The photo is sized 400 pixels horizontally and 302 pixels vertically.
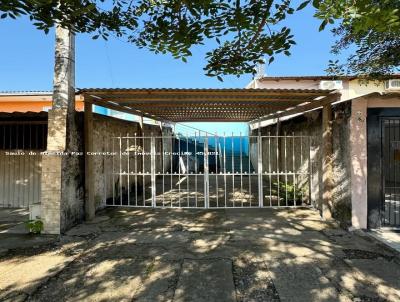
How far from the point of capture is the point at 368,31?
5.03 meters

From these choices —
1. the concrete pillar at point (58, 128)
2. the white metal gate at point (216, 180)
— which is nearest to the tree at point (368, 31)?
the white metal gate at point (216, 180)

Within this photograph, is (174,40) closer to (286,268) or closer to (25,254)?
(286,268)

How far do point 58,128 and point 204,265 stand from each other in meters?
3.75

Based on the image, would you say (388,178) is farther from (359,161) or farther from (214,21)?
(214,21)

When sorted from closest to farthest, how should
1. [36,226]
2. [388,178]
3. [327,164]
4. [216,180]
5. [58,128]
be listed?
1. [36,226]
2. [58,128]
3. [327,164]
4. [216,180]
5. [388,178]

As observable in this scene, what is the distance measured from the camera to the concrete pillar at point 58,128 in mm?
5797

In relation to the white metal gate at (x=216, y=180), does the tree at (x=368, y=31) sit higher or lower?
higher

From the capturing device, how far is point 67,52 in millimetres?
6152

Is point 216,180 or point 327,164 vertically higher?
point 327,164

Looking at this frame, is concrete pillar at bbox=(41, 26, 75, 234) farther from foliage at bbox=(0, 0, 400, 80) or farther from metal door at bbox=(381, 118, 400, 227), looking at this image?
metal door at bbox=(381, 118, 400, 227)

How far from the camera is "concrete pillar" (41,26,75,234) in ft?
19.0

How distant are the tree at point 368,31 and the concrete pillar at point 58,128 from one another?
478 centimetres

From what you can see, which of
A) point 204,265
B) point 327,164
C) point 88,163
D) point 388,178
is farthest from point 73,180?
point 388,178

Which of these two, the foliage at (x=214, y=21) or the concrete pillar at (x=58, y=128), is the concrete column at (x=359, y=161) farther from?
the concrete pillar at (x=58, y=128)
